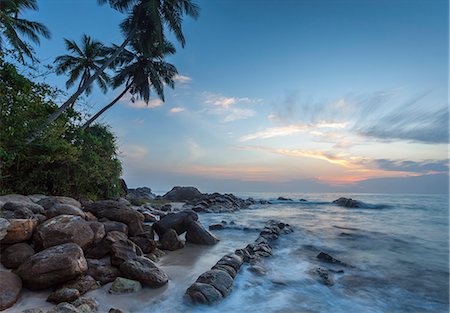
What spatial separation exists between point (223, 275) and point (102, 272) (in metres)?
2.20

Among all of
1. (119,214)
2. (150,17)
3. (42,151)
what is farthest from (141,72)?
(119,214)

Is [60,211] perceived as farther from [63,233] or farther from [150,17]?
[150,17]

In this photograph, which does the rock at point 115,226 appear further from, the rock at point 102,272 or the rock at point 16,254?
the rock at point 16,254

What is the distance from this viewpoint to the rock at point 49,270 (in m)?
4.29

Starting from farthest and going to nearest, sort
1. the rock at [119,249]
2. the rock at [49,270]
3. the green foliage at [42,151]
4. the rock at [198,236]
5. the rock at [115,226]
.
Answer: the green foliage at [42,151]
the rock at [198,236]
the rock at [115,226]
the rock at [119,249]
the rock at [49,270]

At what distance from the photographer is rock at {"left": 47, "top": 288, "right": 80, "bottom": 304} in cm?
405

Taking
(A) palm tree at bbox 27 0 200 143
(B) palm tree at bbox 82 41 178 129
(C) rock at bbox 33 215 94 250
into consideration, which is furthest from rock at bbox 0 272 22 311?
(B) palm tree at bbox 82 41 178 129

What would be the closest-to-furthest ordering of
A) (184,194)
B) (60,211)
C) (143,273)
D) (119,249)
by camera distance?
(143,273)
(119,249)
(60,211)
(184,194)

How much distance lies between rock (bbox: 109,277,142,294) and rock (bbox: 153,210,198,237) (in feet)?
14.0

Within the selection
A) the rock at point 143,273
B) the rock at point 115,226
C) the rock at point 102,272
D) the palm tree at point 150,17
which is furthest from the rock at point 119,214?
the palm tree at point 150,17

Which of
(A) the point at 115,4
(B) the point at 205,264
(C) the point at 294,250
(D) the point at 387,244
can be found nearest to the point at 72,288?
(B) the point at 205,264

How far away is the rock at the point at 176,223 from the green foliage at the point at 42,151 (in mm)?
5145

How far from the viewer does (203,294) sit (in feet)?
15.0

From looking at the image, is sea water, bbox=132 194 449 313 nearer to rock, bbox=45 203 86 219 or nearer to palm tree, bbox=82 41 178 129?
rock, bbox=45 203 86 219
